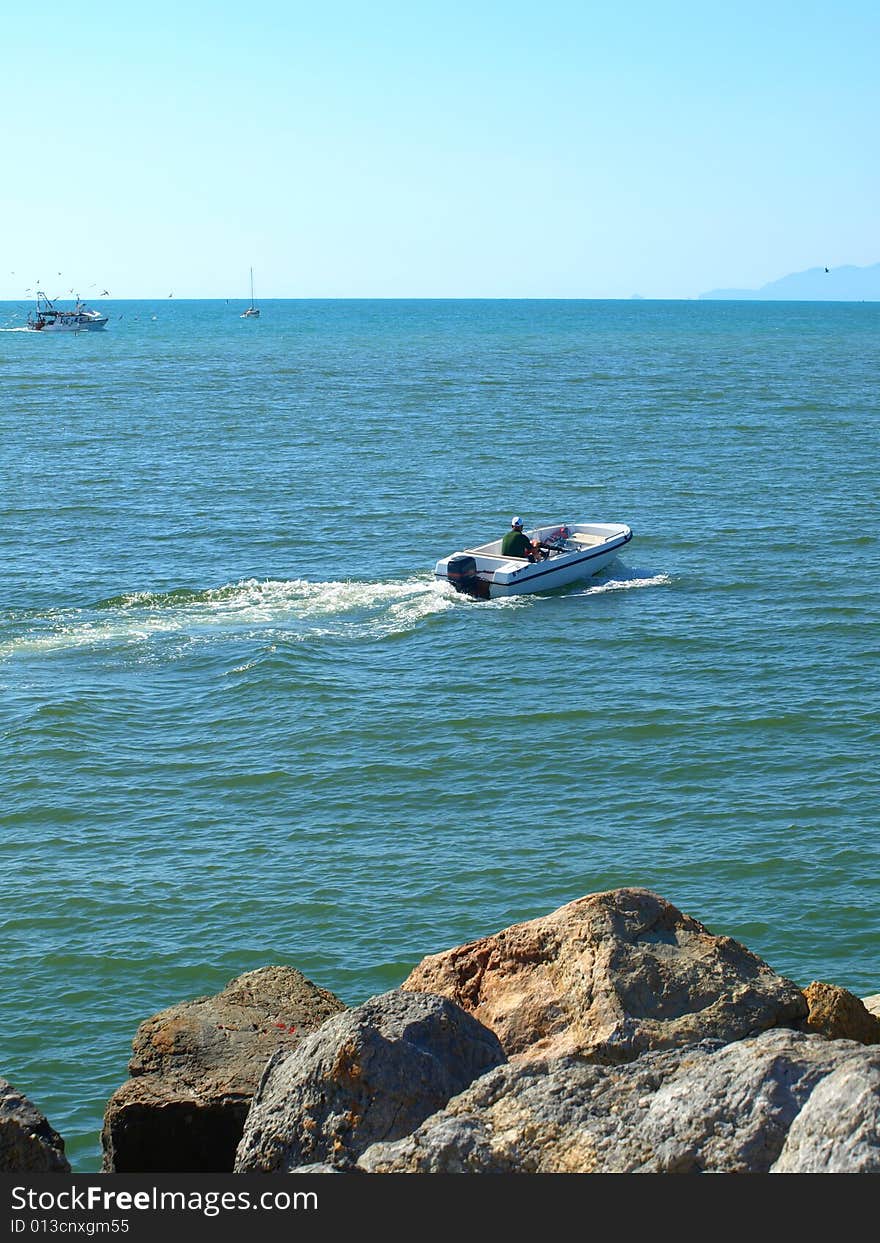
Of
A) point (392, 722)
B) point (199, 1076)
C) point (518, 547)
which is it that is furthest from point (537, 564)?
point (199, 1076)

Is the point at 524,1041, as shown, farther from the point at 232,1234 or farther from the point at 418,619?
the point at 418,619

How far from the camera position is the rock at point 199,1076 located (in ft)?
33.4

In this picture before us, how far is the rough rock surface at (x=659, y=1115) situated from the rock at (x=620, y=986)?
2.82 ft

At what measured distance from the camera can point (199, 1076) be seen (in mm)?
10586

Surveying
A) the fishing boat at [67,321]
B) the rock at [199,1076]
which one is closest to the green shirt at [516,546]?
the rock at [199,1076]

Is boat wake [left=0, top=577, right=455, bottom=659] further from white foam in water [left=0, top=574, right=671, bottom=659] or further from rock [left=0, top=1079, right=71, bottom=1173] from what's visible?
rock [left=0, top=1079, right=71, bottom=1173]

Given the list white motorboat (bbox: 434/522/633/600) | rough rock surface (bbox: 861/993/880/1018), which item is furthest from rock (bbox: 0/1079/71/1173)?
white motorboat (bbox: 434/522/633/600)

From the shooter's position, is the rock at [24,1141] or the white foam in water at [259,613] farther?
the white foam in water at [259,613]

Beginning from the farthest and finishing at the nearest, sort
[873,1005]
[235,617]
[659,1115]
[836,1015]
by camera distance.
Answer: [235,617] → [873,1005] → [836,1015] → [659,1115]

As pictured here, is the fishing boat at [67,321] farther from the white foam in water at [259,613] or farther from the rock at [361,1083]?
the rock at [361,1083]

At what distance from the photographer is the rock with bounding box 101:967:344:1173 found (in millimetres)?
10172

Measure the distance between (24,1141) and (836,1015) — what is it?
5.44 meters

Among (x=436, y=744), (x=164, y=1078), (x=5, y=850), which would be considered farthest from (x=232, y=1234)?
(x=436, y=744)

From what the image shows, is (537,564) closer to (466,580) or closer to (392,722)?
(466,580)
